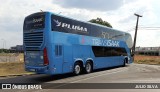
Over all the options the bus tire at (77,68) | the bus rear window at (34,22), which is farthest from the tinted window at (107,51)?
the bus rear window at (34,22)

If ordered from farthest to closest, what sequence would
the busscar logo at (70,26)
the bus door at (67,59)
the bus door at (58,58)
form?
the bus door at (67,59)
the busscar logo at (70,26)
the bus door at (58,58)

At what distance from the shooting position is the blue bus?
16.6 m

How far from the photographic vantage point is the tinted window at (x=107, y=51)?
74.2 ft

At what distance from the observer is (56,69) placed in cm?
1705

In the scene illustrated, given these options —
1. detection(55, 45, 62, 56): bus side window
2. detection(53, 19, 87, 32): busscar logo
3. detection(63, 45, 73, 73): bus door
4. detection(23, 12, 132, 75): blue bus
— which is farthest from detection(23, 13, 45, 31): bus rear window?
detection(63, 45, 73, 73): bus door

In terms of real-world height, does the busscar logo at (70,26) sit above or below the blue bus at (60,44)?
above

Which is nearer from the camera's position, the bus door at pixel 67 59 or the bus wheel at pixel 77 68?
the bus door at pixel 67 59

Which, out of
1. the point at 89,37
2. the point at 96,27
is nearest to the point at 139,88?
the point at 89,37

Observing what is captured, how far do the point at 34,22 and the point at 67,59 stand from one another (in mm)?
3173

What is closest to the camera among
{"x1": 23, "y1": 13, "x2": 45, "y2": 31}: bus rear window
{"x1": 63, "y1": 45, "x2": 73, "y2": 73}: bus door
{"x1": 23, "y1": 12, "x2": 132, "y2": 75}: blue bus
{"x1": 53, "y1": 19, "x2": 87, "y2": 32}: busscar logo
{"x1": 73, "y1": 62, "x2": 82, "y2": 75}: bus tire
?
{"x1": 23, "y1": 12, "x2": 132, "y2": 75}: blue bus

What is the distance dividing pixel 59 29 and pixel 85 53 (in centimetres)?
395

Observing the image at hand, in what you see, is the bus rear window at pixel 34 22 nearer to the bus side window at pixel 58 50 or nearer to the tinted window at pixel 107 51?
the bus side window at pixel 58 50

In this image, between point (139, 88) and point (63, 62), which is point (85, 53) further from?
point (139, 88)

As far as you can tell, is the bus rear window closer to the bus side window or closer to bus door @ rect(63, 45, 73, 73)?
the bus side window
